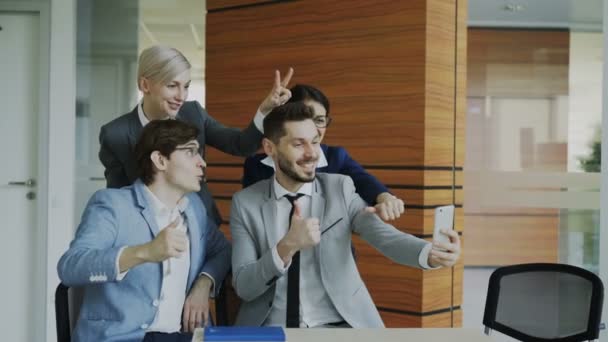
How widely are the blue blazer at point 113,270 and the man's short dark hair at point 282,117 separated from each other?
441mm

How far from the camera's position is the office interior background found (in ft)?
13.8

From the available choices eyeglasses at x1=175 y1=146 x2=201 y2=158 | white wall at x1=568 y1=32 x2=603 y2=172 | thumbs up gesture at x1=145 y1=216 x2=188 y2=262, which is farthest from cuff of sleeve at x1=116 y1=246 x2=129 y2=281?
white wall at x1=568 y1=32 x2=603 y2=172

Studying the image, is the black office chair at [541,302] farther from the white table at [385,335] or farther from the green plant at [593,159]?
the green plant at [593,159]

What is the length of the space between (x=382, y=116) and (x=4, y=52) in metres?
2.90

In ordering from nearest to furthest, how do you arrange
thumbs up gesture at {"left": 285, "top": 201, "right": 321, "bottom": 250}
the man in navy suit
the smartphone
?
the smartphone
thumbs up gesture at {"left": 285, "top": 201, "right": 321, "bottom": 250}
the man in navy suit

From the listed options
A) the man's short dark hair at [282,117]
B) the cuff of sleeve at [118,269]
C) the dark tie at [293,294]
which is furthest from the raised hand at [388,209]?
the cuff of sleeve at [118,269]

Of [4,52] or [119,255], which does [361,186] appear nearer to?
[119,255]

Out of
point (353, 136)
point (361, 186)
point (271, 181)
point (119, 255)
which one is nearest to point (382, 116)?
point (353, 136)

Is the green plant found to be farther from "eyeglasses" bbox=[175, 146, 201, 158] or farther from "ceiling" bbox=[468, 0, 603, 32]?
"eyeglasses" bbox=[175, 146, 201, 158]

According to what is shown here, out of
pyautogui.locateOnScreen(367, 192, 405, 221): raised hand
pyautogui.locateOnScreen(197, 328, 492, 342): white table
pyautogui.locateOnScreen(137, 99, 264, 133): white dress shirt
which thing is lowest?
pyautogui.locateOnScreen(197, 328, 492, 342): white table

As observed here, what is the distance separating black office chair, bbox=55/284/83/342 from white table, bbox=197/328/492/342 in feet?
2.48

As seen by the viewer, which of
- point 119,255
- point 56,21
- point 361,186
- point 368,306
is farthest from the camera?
point 56,21

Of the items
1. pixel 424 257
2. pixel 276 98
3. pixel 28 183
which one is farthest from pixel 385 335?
pixel 28 183

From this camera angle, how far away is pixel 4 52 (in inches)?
216
